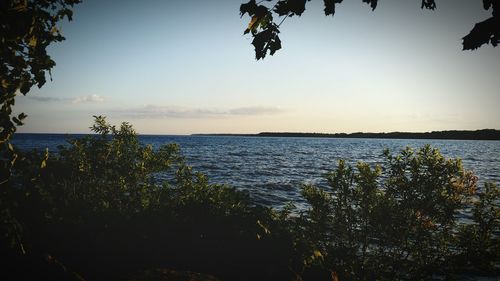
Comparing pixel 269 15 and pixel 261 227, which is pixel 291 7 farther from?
pixel 261 227

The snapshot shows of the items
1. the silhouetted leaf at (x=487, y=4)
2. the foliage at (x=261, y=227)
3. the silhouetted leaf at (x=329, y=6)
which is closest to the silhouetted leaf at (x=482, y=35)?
the silhouetted leaf at (x=487, y=4)

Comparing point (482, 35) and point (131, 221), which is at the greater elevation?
point (482, 35)

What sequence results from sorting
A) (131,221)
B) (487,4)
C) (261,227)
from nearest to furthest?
(487,4) → (261,227) → (131,221)

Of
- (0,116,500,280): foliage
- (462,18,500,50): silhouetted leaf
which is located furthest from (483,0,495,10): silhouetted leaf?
(0,116,500,280): foliage

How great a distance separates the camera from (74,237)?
30.4 feet

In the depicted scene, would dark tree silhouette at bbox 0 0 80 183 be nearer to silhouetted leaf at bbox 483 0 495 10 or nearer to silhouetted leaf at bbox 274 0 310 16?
silhouetted leaf at bbox 274 0 310 16

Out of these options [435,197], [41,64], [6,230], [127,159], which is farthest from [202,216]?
[435,197]

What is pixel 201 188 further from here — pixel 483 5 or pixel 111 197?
pixel 483 5

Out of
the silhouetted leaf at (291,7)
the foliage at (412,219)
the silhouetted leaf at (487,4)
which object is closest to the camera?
the silhouetted leaf at (487,4)

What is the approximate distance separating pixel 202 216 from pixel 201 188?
1.39m

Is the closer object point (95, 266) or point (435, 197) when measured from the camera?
point (95, 266)

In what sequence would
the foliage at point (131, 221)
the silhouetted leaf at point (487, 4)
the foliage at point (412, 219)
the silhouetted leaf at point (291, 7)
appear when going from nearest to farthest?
1. the silhouetted leaf at point (487, 4)
2. the silhouetted leaf at point (291, 7)
3. the foliage at point (131, 221)
4. the foliage at point (412, 219)

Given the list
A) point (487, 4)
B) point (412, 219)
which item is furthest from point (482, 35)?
point (412, 219)

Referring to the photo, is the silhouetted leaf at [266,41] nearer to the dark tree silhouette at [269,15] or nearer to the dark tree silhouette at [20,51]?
the dark tree silhouette at [269,15]
